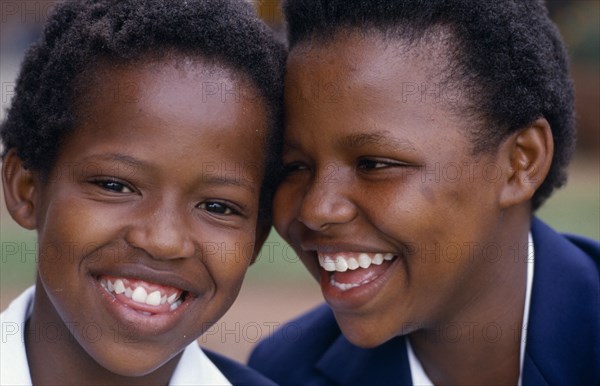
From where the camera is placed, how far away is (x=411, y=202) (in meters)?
2.32

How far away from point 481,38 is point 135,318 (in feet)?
3.81

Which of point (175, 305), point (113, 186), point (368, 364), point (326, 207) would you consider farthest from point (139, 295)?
point (368, 364)

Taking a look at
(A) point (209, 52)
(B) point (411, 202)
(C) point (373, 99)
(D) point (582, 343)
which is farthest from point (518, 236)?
(A) point (209, 52)

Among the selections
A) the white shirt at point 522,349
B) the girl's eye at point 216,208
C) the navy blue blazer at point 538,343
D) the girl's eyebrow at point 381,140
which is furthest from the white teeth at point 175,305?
the white shirt at point 522,349

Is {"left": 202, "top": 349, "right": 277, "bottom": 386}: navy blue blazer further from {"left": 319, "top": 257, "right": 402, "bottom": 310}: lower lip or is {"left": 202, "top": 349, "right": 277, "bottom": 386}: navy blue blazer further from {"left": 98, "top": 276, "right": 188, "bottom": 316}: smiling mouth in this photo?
{"left": 98, "top": 276, "right": 188, "bottom": 316}: smiling mouth

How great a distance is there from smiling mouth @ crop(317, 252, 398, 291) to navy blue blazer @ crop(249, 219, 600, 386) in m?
0.44

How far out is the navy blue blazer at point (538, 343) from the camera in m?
2.56

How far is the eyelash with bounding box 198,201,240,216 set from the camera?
2.28m

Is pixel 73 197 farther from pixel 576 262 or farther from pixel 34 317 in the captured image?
pixel 576 262

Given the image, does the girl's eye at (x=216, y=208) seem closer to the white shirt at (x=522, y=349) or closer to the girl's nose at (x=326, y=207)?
the girl's nose at (x=326, y=207)

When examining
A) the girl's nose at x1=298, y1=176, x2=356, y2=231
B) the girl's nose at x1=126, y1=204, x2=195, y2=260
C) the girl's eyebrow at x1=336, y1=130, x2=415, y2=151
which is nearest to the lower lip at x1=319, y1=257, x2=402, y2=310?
the girl's nose at x1=298, y1=176, x2=356, y2=231

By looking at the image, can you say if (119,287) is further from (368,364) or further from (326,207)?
(368,364)

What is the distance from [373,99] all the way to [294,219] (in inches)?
16.7

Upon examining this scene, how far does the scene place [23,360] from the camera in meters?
2.34
